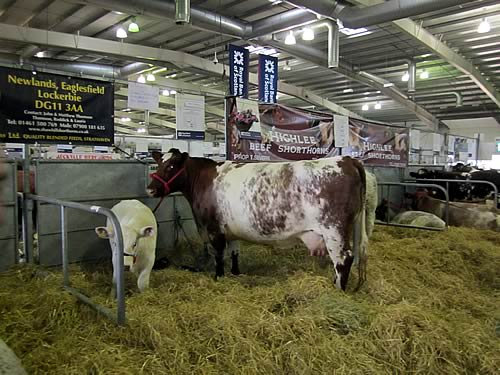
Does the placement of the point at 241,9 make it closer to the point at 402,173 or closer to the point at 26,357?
the point at 402,173

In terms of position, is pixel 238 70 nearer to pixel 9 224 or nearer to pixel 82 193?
pixel 82 193

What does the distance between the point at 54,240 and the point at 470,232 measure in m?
6.08

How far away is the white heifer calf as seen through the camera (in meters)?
3.62

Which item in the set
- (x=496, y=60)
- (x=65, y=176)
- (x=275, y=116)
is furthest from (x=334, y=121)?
(x=496, y=60)

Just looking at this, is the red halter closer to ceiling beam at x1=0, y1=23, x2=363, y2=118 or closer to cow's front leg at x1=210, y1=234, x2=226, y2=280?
cow's front leg at x1=210, y1=234, x2=226, y2=280

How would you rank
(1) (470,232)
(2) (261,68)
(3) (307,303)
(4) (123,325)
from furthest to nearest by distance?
1. (2) (261,68)
2. (1) (470,232)
3. (3) (307,303)
4. (4) (123,325)

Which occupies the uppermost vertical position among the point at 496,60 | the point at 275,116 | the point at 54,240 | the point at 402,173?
the point at 496,60

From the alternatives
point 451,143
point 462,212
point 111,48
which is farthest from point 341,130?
point 451,143

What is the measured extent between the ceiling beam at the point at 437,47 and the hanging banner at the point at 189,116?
142 inches

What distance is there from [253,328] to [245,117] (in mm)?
3452

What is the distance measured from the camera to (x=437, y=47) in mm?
9625

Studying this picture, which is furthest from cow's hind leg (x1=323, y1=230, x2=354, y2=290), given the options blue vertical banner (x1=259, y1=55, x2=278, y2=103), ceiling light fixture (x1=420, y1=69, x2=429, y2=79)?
ceiling light fixture (x1=420, y1=69, x2=429, y2=79)

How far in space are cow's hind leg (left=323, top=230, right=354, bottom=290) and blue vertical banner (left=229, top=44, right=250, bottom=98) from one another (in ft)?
16.0

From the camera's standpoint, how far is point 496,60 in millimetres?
11594
